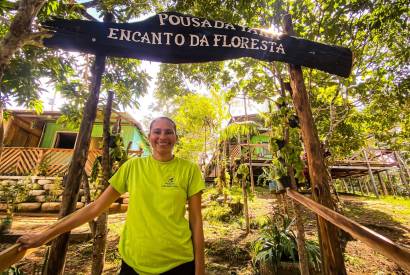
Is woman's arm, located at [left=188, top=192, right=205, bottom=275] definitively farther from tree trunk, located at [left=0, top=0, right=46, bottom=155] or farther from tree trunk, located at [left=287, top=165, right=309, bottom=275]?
tree trunk, located at [left=0, top=0, right=46, bottom=155]

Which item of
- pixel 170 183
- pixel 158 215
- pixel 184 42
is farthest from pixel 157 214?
pixel 184 42

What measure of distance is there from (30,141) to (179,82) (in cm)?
1409

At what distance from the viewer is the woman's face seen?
2043mm

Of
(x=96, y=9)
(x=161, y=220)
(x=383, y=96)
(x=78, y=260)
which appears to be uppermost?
(x=96, y=9)

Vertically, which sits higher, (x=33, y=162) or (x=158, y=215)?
(x=33, y=162)

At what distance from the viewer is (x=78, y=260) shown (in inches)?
218

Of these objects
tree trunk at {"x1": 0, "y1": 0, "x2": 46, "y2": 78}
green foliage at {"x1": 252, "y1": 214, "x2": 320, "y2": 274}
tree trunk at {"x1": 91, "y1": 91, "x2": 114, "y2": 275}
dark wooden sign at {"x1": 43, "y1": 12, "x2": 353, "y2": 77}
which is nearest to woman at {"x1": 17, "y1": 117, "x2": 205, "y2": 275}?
dark wooden sign at {"x1": 43, "y1": 12, "x2": 353, "y2": 77}

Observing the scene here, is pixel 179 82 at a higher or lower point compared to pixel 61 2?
higher

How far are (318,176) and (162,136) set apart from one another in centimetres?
212

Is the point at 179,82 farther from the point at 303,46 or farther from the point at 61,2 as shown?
the point at 303,46

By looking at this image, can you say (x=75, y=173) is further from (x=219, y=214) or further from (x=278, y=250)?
(x=219, y=214)

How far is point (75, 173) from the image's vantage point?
269cm

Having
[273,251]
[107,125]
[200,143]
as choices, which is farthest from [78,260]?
[200,143]

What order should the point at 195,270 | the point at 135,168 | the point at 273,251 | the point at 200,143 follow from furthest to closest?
the point at 200,143 < the point at 273,251 < the point at 135,168 < the point at 195,270
